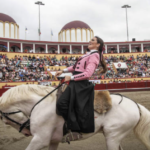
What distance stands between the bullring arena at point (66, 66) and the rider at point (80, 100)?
5.54 ft

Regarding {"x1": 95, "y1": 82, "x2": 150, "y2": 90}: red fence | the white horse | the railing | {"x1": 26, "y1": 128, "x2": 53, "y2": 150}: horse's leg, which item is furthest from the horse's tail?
{"x1": 95, "y1": 82, "x2": 150, "y2": 90}: red fence

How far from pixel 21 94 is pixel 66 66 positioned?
23.4 m

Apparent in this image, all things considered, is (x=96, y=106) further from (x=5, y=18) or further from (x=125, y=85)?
(x=5, y=18)

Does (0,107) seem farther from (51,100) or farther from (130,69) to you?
(130,69)

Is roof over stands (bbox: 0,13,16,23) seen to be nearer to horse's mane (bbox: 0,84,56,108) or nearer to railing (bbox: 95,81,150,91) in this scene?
railing (bbox: 95,81,150,91)

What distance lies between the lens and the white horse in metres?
2.23

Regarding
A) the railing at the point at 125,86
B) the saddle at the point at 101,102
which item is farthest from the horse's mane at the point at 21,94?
the railing at the point at 125,86

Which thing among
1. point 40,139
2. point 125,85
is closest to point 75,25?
point 125,85

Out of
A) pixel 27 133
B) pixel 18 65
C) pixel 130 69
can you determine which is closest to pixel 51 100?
pixel 27 133

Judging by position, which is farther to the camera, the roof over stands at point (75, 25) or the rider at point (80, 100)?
the roof over stands at point (75, 25)

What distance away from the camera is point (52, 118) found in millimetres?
2262

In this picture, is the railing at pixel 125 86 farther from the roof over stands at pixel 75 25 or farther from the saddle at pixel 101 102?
the roof over stands at pixel 75 25

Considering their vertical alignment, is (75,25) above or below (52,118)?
above

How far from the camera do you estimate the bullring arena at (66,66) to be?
4.46 metres
